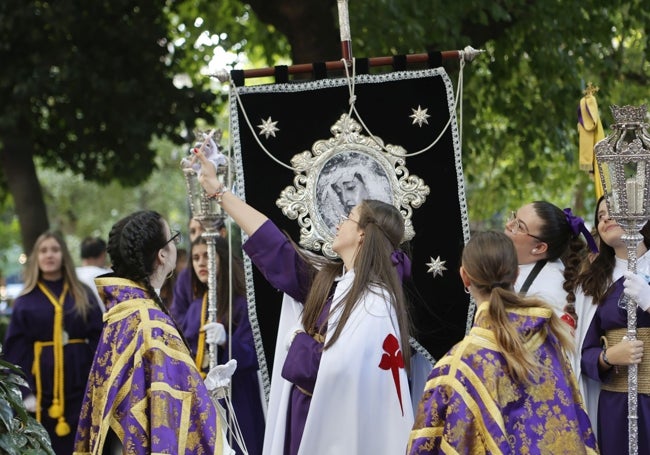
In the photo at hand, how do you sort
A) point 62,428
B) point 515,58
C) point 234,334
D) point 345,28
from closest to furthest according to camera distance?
point 345,28 → point 234,334 → point 62,428 → point 515,58

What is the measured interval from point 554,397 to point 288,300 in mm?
1849

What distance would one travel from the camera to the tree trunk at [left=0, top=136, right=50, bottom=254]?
12.0 meters

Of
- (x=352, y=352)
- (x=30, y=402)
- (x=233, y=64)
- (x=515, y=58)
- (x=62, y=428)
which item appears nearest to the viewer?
(x=352, y=352)

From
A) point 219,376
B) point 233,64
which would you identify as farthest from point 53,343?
Answer: point 233,64

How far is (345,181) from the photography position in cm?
→ 614

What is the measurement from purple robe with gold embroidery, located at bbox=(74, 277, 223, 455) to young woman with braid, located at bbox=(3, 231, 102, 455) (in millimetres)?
3246

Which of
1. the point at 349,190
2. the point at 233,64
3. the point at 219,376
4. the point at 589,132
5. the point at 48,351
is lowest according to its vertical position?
the point at 48,351

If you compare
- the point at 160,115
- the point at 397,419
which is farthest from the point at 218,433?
the point at 160,115

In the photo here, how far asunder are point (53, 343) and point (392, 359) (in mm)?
3940

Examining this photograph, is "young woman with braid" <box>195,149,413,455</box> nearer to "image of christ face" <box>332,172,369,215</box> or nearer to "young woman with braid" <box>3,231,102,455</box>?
"image of christ face" <box>332,172,369,215</box>

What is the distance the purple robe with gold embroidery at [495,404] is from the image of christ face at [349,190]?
5.79 feet

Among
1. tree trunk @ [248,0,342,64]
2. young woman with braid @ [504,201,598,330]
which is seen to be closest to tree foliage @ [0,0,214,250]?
tree trunk @ [248,0,342,64]

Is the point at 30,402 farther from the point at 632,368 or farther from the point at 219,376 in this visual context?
the point at 632,368

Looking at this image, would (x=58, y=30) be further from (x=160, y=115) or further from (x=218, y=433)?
(x=218, y=433)
